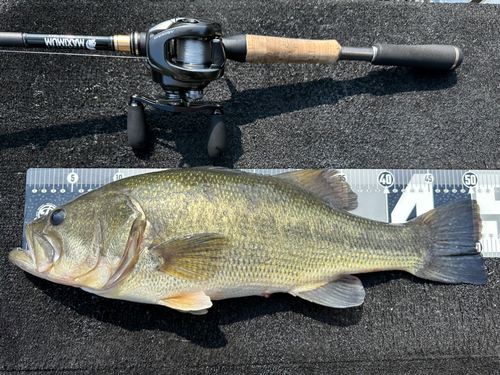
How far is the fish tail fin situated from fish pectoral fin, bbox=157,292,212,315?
3.57ft

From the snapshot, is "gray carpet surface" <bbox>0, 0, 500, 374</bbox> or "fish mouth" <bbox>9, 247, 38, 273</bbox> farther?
"gray carpet surface" <bbox>0, 0, 500, 374</bbox>

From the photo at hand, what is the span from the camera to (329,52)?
1.81m

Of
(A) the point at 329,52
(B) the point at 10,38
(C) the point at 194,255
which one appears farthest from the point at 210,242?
(B) the point at 10,38

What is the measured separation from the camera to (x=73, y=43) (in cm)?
160

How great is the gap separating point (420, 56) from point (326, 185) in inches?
36.1

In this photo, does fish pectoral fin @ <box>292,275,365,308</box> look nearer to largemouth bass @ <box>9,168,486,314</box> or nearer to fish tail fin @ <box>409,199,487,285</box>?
largemouth bass @ <box>9,168,486,314</box>

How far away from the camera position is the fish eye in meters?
1.51

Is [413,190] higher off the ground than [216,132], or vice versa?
[216,132]

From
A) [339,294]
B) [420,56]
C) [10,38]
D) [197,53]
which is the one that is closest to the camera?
[197,53]

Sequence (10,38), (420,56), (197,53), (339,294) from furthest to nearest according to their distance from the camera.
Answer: (420,56), (339,294), (10,38), (197,53)

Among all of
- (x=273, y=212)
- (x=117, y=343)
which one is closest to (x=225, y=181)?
(x=273, y=212)

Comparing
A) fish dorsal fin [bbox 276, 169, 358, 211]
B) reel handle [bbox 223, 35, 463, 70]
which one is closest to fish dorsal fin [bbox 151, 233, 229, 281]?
fish dorsal fin [bbox 276, 169, 358, 211]

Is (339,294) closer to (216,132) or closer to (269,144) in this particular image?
(269,144)

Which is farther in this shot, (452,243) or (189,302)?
(452,243)
